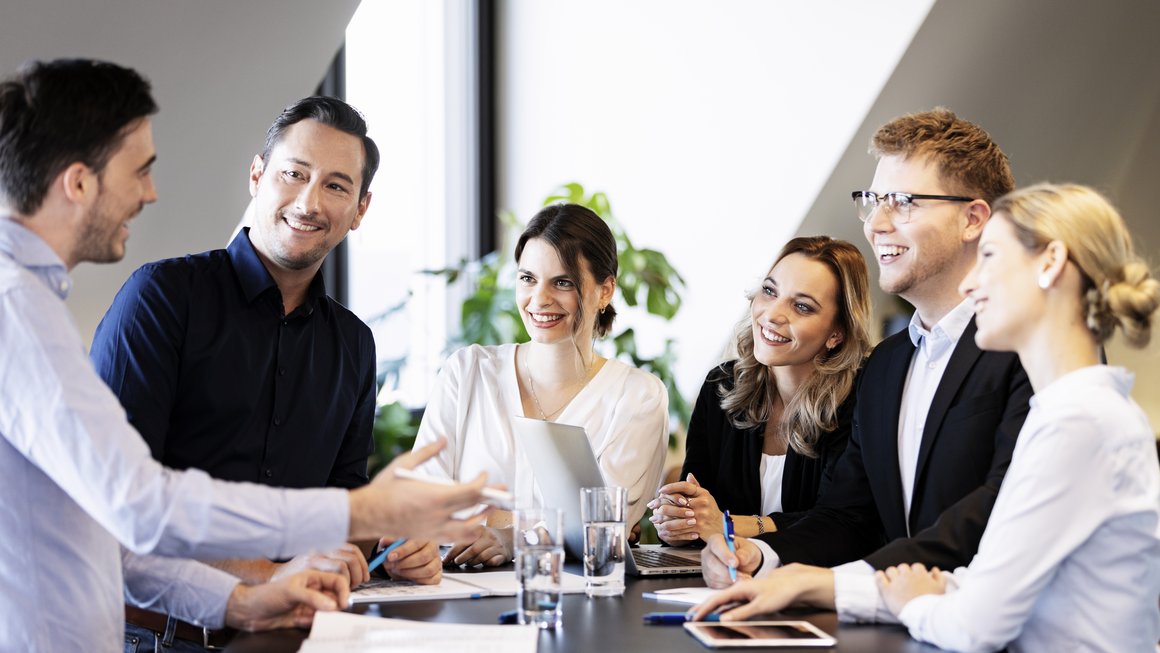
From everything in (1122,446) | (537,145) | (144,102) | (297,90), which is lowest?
(1122,446)

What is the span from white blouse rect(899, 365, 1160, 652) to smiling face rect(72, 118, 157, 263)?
4.46 ft

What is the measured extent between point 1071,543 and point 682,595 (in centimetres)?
67

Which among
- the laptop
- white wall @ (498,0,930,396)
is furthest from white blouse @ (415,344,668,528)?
white wall @ (498,0,930,396)

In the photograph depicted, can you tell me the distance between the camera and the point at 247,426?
8.04ft

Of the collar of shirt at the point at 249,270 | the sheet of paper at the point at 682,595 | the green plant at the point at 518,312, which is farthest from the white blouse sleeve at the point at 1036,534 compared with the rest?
the green plant at the point at 518,312

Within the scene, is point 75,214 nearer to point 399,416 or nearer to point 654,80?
point 399,416

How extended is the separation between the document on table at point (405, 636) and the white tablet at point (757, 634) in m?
0.26

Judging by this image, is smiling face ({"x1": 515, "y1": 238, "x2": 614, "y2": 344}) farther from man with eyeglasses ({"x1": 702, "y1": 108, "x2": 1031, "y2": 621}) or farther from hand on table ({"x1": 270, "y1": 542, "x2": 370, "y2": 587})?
hand on table ({"x1": 270, "y1": 542, "x2": 370, "y2": 587})

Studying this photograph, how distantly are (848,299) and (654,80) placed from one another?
2.61 metres

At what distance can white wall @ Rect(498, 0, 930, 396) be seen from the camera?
4.52 m

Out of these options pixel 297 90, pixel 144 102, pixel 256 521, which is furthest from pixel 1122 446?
pixel 297 90

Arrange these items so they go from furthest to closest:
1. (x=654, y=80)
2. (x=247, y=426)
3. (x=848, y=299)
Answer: (x=654, y=80) < (x=848, y=299) < (x=247, y=426)

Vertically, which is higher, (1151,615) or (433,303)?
(433,303)

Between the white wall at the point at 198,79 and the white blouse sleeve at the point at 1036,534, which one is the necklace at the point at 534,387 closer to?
the white wall at the point at 198,79
